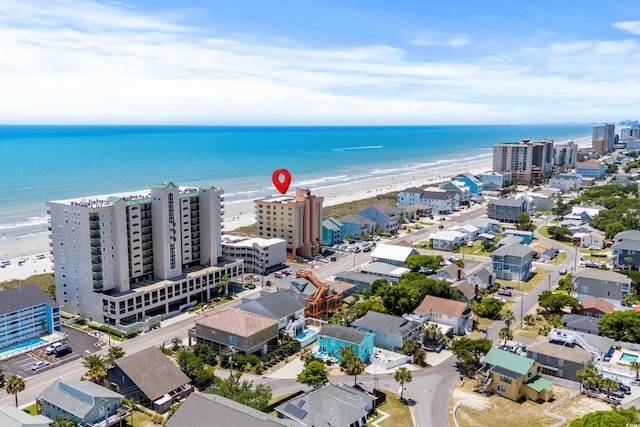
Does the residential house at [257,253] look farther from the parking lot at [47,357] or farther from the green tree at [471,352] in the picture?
the green tree at [471,352]

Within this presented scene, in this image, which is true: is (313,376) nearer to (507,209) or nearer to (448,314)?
(448,314)

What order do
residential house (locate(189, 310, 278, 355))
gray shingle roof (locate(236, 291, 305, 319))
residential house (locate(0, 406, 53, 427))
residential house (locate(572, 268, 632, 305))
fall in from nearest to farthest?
1. residential house (locate(0, 406, 53, 427))
2. residential house (locate(189, 310, 278, 355))
3. gray shingle roof (locate(236, 291, 305, 319))
4. residential house (locate(572, 268, 632, 305))

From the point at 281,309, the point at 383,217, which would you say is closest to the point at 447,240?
the point at 383,217

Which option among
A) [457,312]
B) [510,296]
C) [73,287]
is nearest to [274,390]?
[457,312]

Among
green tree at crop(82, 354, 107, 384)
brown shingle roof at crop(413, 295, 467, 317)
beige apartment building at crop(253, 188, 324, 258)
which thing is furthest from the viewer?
beige apartment building at crop(253, 188, 324, 258)

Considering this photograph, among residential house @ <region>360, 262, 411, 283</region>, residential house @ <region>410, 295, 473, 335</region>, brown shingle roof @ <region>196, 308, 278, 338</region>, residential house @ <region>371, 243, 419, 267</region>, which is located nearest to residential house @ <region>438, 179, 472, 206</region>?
residential house @ <region>371, 243, 419, 267</region>

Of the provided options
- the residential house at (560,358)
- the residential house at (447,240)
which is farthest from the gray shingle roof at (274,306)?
the residential house at (447,240)

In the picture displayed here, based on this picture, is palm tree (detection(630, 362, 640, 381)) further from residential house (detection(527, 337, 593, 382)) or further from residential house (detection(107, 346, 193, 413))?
residential house (detection(107, 346, 193, 413))
